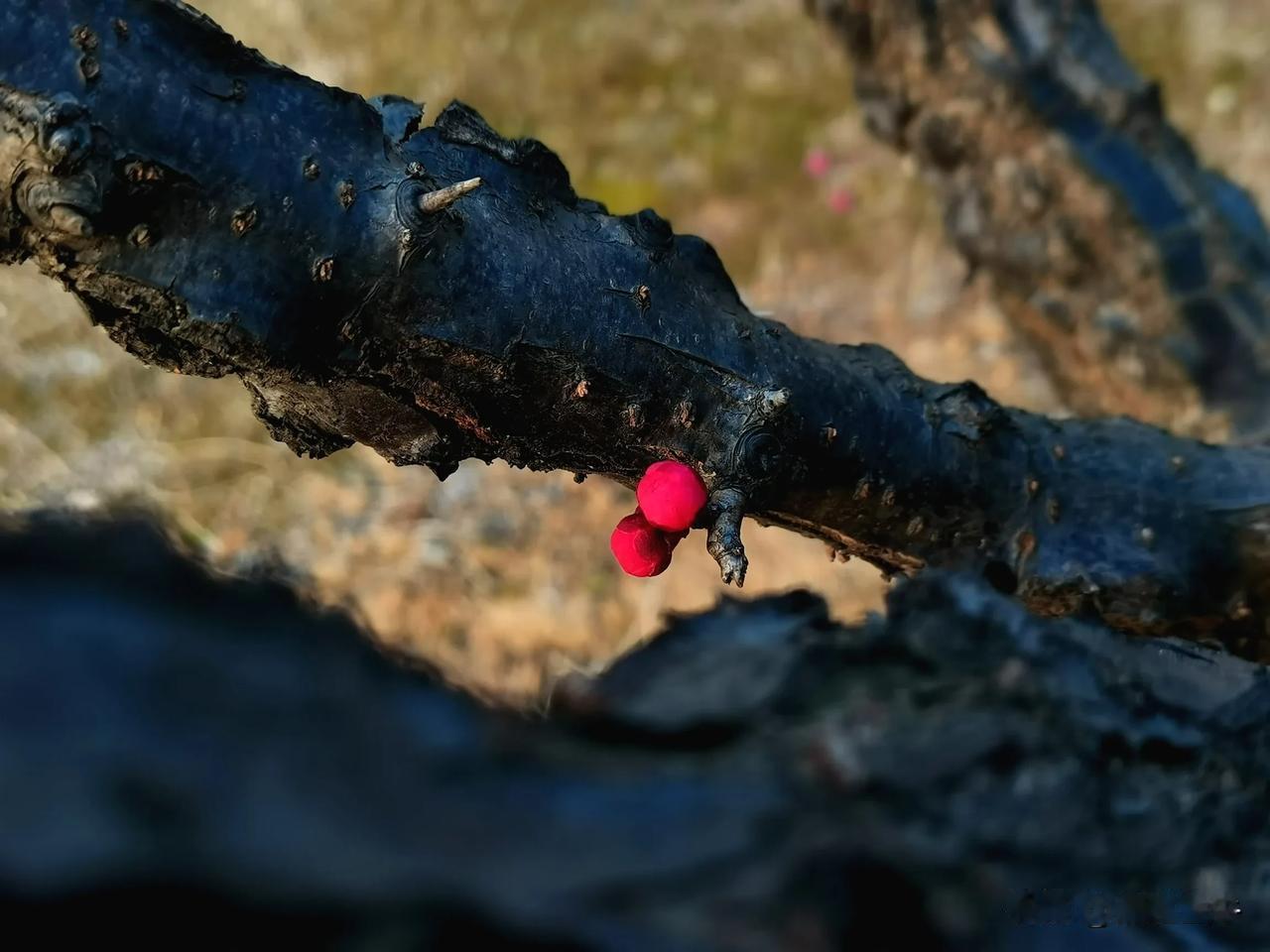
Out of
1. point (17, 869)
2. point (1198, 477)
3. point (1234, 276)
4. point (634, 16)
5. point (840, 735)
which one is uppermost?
point (634, 16)

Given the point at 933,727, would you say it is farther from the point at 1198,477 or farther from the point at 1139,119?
the point at 1139,119

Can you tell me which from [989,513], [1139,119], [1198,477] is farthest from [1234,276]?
[989,513]

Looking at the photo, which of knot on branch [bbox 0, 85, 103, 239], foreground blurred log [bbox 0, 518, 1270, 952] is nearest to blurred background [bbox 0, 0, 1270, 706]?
foreground blurred log [bbox 0, 518, 1270, 952]

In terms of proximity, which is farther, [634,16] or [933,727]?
[634,16]

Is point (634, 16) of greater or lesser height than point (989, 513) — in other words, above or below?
above

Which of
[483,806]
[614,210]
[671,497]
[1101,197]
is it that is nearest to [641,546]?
[671,497]

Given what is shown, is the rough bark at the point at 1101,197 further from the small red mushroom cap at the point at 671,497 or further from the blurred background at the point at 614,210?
the small red mushroom cap at the point at 671,497

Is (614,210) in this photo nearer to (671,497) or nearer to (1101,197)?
(1101,197)
